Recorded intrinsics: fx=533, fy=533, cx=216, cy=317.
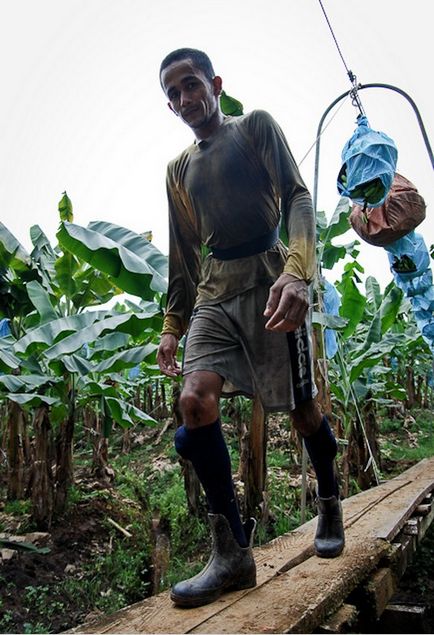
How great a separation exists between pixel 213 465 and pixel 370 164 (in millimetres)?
1949

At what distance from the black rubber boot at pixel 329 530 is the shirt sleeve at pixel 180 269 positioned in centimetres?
96

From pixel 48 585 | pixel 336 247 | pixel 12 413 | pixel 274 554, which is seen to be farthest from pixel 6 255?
pixel 274 554

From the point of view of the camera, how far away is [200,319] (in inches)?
81.4

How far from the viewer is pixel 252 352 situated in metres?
2.02

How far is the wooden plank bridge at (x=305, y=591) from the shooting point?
5.29 ft

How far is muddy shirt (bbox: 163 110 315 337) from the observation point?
1.98 metres

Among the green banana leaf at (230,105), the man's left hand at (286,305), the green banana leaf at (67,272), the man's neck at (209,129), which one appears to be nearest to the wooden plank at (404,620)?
the man's left hand at (286,305)

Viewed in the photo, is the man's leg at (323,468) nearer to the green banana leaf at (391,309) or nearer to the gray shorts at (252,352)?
the gray shorts at (252,352)

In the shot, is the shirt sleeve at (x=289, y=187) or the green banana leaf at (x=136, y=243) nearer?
the shirt sleeve at (x=289, y=187)

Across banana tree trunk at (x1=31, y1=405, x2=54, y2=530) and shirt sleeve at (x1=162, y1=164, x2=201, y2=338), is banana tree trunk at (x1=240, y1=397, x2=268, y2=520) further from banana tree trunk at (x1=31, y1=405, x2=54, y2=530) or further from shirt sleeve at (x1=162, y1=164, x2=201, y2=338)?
shirt sleeve at (x1=162, y1=164, x2=201, y2=338)

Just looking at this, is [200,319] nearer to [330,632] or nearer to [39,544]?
[330,632]

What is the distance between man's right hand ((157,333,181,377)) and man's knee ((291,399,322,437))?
1.71ft

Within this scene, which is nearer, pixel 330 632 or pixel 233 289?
pixel 330 632

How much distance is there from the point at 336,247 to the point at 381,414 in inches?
283
